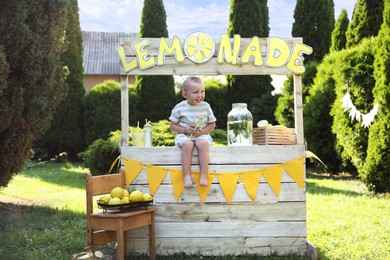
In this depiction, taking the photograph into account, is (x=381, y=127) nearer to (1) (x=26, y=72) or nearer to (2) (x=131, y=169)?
(2) (x=131, y=169)

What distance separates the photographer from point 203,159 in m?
4.39

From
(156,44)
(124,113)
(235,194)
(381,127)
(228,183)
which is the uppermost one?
(156,44)

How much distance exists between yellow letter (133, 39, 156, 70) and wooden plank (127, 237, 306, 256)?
5.13 feet

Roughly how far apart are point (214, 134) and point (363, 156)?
286 centimetres

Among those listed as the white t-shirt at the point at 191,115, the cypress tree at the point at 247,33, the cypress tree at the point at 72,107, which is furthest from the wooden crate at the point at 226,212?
the cypress tree at the point at 72,107

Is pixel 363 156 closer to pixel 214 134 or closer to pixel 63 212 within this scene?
pixel 214 134

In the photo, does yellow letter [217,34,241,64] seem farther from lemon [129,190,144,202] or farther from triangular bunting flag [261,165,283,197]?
lemon [129,190,144,202]

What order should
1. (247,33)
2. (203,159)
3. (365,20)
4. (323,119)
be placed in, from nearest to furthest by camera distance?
(203,159)
(365,20)
(323,119)
(247,33)

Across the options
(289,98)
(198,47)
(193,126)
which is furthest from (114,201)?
(289,98)

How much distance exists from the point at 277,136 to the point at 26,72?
12.6ft

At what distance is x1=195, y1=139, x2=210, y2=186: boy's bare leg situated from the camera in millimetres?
4395

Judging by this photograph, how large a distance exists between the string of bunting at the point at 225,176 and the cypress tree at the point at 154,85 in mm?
10239

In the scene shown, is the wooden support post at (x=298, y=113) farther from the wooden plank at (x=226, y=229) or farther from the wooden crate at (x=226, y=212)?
the wooden plank at (x=226, y=229)

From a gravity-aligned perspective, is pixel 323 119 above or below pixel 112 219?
above
